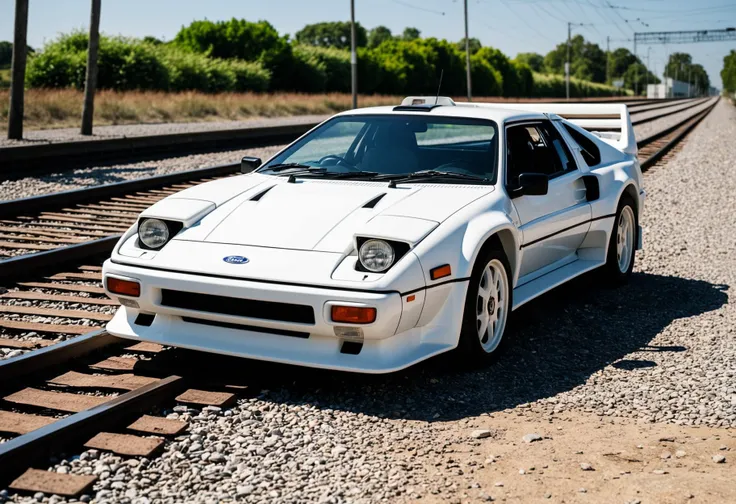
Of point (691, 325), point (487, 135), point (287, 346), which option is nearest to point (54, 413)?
point (287, 346)

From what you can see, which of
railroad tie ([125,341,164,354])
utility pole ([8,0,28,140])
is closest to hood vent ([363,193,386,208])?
railroad tie ([125,341,164,354])

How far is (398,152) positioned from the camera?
17.4 ft

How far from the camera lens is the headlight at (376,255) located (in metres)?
4.07

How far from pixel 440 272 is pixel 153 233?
60.1 inches

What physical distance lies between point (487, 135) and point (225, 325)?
2134 millimetres

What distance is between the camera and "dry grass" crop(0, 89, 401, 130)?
24188 mm

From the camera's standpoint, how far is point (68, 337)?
5004 millimetres

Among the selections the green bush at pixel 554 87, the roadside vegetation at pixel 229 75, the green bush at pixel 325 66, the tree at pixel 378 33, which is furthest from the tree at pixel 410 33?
the green bush at pixel 325 66

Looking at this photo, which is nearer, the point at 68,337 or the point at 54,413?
the point at 54,413

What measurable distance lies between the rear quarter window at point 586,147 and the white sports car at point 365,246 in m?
0.47

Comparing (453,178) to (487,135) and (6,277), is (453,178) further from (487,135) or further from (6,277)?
(6,277)

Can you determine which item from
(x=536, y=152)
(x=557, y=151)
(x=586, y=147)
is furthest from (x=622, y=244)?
(x=536, y=152)

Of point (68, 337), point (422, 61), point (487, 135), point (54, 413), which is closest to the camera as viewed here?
point (54, 413)

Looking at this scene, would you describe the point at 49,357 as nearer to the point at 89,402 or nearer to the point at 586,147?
the point at 89,402
